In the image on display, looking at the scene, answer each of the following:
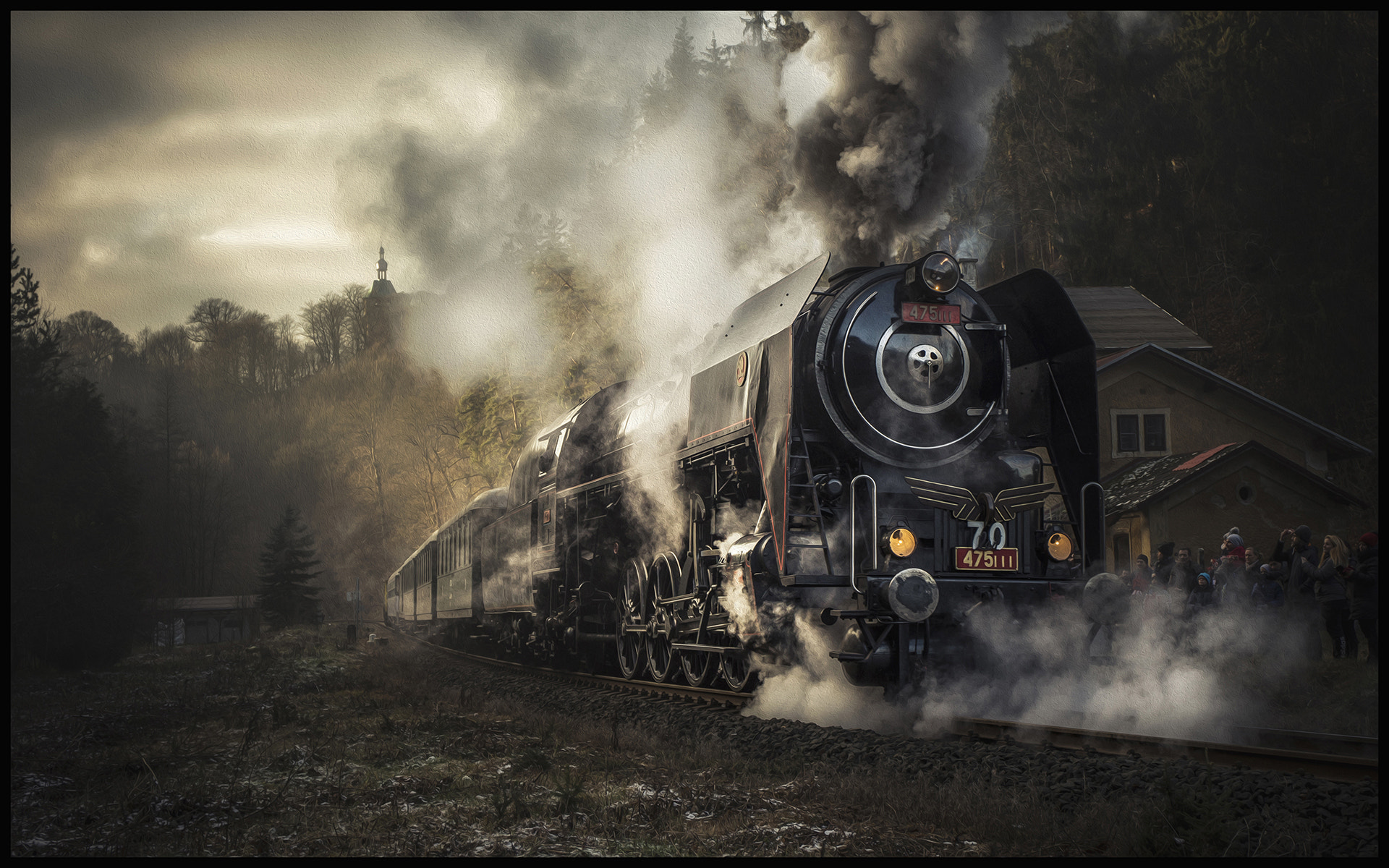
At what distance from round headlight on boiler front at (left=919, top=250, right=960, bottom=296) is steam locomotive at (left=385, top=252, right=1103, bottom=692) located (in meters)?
0.02

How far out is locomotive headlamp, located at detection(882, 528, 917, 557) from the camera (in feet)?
26.2

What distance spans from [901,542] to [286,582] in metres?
37.2

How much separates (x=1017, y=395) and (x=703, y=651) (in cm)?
385

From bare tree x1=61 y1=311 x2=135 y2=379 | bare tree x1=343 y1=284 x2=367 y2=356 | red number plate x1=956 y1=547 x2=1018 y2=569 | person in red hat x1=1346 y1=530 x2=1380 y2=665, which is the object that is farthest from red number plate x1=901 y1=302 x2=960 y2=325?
bare tree x1=343 y1=284 x2=367 y2=356

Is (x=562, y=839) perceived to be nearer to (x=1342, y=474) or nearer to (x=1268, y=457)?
(x=1268, y=457)

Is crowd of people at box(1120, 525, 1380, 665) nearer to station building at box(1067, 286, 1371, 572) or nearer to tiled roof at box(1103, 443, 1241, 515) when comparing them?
station building at box(1067, 286, 1371, 572)

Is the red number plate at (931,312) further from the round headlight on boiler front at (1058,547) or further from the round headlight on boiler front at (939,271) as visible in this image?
the round headlight on boiler front at (1058,547)

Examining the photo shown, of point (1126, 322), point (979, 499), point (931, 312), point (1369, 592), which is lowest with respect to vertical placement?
point (1369, 592)

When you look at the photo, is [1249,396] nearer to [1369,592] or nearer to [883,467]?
[1369,592]

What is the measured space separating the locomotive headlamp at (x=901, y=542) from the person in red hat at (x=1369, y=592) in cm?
514

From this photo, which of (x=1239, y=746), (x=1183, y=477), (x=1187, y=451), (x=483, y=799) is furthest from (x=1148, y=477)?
(x=483, y=799)

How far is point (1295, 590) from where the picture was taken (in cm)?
1143

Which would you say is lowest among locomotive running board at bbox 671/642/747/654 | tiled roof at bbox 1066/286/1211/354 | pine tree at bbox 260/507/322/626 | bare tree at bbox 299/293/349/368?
pine tree at bbox 260/507/322/626

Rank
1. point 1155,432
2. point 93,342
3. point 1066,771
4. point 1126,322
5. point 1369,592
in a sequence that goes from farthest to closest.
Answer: point 93,342 → point 1126,322 → point 1155,432 → point 1369,592 → point 1066,771
